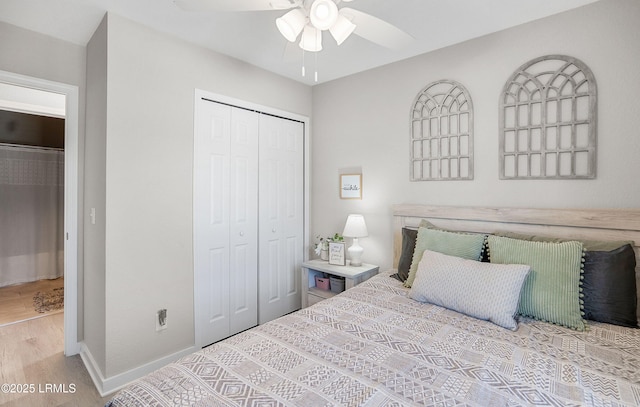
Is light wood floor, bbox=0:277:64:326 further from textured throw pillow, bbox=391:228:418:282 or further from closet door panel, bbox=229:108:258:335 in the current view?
textured throw pillow, bbox=391:228:418:282

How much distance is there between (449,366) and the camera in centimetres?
123

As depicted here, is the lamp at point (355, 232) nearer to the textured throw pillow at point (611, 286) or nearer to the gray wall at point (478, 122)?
the gray wall at point (478, 122)

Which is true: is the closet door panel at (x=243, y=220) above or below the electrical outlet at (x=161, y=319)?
above

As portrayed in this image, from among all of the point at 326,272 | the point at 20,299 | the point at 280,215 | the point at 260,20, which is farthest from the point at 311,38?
the point at 20,299

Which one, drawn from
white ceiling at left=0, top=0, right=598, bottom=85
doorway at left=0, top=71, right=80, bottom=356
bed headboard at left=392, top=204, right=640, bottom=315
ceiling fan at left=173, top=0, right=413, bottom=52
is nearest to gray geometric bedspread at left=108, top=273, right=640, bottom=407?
bed headboard at left=392, top=204, right=640, bottom=315

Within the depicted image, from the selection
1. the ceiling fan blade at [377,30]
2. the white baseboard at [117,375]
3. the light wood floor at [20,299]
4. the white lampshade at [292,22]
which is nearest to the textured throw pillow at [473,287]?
the ceiling fan blade at [377,30]

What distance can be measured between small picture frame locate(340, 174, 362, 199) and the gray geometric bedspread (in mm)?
1640

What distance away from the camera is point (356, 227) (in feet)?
9.58

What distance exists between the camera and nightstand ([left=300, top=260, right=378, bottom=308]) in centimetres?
279

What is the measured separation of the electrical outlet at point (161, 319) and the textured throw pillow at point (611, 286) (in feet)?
8.66

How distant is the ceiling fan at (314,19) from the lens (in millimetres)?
1388

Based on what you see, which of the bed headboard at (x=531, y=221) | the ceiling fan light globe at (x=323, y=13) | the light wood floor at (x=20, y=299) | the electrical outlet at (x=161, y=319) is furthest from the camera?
the light wood floor at (x=20, y=299)

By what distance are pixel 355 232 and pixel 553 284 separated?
1539 millimetres

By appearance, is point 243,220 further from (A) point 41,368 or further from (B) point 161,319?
(A) point 41,368
